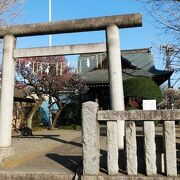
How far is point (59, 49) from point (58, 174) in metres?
3.97

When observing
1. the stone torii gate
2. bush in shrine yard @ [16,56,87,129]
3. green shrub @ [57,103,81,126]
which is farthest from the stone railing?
green shrub @ [57,103,81,126]

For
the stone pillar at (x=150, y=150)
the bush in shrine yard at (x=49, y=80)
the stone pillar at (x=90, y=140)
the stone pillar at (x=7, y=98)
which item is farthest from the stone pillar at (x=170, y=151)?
the bush in shrine yard at (x=49, y=80)

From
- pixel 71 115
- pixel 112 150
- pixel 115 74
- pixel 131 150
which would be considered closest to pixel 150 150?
pixel 131 150

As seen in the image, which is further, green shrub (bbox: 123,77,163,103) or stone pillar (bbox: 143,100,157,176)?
green shrub (bbox: 123,77,163,103)

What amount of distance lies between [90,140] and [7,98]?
12.1 ft

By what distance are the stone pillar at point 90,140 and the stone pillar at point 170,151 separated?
1.35 metres

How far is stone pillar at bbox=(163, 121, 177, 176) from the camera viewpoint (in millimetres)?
6195

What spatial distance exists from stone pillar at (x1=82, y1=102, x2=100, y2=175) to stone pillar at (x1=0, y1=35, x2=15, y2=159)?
3.25 m

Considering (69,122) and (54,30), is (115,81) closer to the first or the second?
(54,30)

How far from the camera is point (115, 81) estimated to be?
9.08m

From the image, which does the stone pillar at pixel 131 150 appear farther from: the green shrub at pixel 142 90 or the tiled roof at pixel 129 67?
the tiled roof at pixel 129 67

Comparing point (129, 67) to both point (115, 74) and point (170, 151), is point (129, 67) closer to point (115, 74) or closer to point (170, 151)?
point (115, 74)

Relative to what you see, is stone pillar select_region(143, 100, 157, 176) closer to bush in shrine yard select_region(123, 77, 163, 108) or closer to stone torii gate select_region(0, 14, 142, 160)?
stone torii gate select_region(0, 14, 142, 160)

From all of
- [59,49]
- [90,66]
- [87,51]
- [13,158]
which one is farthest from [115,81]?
[90,66]
